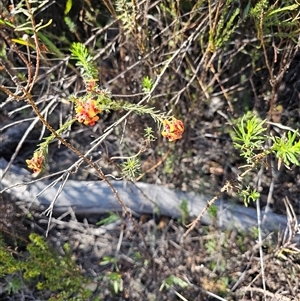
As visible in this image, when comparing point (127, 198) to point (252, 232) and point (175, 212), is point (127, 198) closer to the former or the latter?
point (175, 212)

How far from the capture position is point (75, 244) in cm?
204

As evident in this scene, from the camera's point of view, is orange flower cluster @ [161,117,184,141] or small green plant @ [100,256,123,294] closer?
orange flower cluster @ [161,117,184,141]

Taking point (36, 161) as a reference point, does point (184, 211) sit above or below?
below

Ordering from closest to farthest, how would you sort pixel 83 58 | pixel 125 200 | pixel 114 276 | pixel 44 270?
pixel 83 58 < pixel 44 270 < pixel 114 276 < pixel 125 200

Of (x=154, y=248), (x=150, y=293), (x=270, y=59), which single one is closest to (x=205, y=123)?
(x=270, y=59)

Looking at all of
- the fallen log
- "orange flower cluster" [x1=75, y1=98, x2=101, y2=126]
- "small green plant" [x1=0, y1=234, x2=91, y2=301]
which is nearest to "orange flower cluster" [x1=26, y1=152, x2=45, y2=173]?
"orange flower cluster" [x1=75, y1=98, x2=101, y2=126]

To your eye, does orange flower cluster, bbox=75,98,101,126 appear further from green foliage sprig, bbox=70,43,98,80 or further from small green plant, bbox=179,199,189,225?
small green plant, bbox=179,199,189,225

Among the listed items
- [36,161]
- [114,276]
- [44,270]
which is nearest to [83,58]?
[36,161]

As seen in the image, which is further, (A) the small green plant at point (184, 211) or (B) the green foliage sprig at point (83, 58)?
(A) the small green plant at point (184, 211)

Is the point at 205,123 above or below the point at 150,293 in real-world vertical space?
above

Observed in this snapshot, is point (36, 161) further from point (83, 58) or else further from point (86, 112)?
point (83, 58)

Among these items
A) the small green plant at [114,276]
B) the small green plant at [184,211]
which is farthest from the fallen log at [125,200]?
the small green plant at [114,276]

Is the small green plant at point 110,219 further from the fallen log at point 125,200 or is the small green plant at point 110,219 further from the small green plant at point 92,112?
the small green plant at point 92,112

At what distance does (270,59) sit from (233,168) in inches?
19.9
